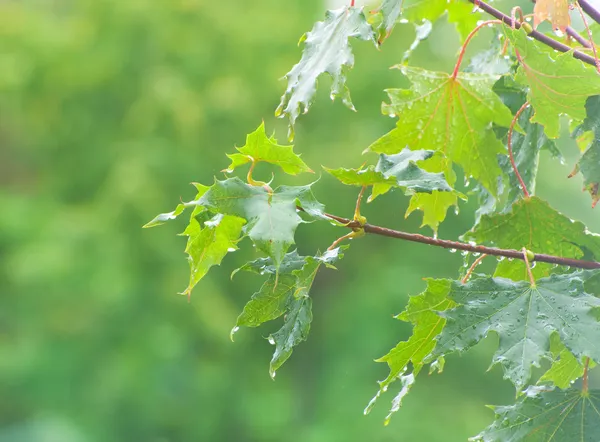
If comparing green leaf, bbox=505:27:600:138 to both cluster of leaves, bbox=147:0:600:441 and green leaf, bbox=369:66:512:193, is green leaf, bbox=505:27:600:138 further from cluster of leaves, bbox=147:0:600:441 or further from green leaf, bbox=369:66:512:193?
green leaf, bbox=369:66:512:193

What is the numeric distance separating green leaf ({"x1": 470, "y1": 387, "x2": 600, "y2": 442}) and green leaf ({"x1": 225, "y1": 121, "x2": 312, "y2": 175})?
315 millimetres

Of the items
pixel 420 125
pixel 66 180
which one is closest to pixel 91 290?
pixel 66 180

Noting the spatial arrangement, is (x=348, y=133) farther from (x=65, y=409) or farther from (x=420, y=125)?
(x=420, y=125)

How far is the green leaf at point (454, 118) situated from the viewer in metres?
0.95

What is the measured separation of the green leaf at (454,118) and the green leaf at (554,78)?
127mm

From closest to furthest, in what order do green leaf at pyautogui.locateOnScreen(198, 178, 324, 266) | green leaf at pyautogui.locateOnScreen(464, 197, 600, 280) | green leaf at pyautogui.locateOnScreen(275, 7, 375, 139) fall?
green leaf at pyautogui.locateOnScreen(198, 178, 324, 266) → green leaf at pyautogui.locateOnScreen(275, 7, 375, 139) → green leaf at pyautogui.locateOnScreen(464, 197, 600, 280)

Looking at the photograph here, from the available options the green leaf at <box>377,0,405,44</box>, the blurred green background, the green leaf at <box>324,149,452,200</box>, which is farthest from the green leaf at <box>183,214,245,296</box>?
the blurred green background

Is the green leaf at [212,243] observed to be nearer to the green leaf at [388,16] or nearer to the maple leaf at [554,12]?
the green leaf at [388,16]

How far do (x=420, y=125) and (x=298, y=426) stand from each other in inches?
189

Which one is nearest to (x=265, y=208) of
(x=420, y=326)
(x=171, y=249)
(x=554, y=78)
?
(x=420, y=326)

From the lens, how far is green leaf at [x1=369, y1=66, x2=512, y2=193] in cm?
95

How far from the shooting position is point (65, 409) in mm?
5203

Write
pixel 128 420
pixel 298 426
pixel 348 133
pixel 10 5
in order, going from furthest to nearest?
pixel 10 5, pixel 348 133, pixel 298 426, pixel 128 420

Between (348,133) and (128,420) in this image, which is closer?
(128,420)
